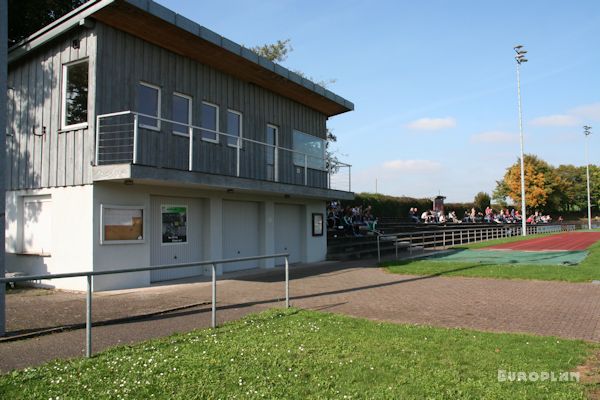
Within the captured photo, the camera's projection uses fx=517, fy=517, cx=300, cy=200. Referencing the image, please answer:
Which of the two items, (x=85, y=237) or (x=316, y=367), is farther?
(x=85, y=237)

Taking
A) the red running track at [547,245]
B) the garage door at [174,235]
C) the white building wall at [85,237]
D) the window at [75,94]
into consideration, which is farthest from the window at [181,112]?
the red running track at [547,245]

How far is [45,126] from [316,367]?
1053 cm

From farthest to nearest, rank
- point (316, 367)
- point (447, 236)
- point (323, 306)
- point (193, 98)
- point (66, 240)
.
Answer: point (447, 236) → point (193, 98) → point (66, 240) → point (323, 306) → point (316, 367)

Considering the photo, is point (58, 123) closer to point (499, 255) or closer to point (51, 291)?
point (51, 291)

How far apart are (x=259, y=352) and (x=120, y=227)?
7.28 m

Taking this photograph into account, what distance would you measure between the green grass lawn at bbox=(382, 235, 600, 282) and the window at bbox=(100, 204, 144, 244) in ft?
25.0

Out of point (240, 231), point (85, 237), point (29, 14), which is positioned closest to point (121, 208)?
point (85, 237)

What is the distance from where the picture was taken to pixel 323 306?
962 centimetres

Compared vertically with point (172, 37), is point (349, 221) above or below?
below

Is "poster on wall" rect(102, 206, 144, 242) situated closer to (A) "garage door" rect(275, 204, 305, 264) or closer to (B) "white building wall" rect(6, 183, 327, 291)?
(B) "white building wall" rect(6, 183, 327, 291)

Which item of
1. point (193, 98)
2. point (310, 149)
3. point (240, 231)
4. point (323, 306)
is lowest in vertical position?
point (323, 306)

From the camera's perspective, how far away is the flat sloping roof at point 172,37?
457 inches

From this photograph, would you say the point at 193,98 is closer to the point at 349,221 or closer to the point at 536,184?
the point at 349,221

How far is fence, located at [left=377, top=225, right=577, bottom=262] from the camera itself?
81.8 ft
